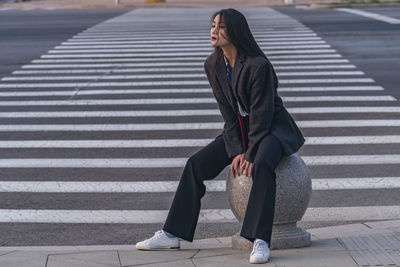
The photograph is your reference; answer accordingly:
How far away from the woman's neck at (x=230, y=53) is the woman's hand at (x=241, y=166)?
0.64 meters

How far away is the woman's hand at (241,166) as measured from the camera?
6121mm

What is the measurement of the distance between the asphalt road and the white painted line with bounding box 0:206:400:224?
0.03m

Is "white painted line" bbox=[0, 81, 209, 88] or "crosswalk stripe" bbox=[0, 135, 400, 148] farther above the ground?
"crosswalk stripe" bbox=[0, 135, 400, 148]

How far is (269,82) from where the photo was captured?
601cm

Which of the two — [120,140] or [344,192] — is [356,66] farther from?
[344,192]

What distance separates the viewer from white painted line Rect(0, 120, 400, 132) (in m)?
12.0

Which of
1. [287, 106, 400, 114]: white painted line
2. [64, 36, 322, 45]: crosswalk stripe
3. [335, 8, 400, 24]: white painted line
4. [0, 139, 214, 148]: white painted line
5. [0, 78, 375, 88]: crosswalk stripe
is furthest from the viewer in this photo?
[335, 8, 400, 24]: white painted line

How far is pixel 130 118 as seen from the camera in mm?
12789

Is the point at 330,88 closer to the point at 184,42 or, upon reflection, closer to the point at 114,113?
the point at 114,113

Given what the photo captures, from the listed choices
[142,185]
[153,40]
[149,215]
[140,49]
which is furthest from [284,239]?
[153,40]

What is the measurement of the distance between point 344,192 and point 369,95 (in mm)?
5745

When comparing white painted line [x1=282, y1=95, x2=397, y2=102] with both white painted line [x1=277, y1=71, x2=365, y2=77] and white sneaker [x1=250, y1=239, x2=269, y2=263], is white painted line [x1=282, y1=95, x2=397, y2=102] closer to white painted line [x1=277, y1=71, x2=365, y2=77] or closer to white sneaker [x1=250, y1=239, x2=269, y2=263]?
white painted line [x1=277, y1=71, x2=365, y2=77]

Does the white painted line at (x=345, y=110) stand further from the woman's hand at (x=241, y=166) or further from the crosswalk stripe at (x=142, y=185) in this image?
the woman's hand at (x=241, y=166)

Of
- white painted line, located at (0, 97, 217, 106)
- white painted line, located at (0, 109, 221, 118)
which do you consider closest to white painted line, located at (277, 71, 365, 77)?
white painted line, located at (0, 97, 217, 106)
